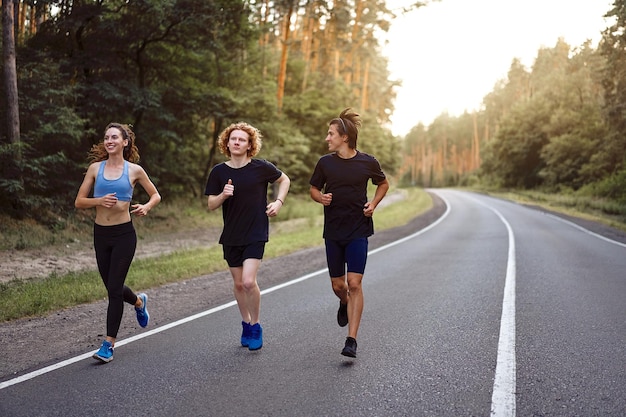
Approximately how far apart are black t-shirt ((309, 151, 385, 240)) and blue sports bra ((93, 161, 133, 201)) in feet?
5.98

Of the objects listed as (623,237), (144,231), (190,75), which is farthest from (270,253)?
(623,237)

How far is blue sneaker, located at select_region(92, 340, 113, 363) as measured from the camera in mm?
4570

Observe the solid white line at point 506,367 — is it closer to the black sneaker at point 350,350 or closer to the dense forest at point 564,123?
the black sneaker at point 350,350

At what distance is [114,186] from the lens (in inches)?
185

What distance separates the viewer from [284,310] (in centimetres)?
681

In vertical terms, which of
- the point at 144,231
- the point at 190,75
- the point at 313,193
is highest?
the point at 190,75

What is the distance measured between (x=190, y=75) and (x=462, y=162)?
93.7m

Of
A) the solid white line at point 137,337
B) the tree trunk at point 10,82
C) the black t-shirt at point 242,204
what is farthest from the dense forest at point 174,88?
the black t-shirt at point 242,204

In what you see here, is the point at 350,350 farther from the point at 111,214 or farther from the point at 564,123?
the point at 564,123

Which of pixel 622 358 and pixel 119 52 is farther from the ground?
pixel 119 52

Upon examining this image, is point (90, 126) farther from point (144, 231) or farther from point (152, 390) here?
point (152, 390)

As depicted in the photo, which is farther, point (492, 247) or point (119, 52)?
point (119, 52)

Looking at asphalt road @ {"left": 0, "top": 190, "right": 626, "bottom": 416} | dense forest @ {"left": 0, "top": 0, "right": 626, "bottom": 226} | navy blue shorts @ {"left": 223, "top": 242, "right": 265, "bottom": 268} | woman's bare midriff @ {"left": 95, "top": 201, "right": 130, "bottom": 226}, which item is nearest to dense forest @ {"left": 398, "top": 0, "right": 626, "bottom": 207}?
dense forest @ {"left": 0, "top": 0, "right": 626, "bottom": 226}

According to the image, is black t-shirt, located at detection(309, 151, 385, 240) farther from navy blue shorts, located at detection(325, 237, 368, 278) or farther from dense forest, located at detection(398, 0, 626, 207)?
dense forest, located at detection(398, 0, 626, 207)
